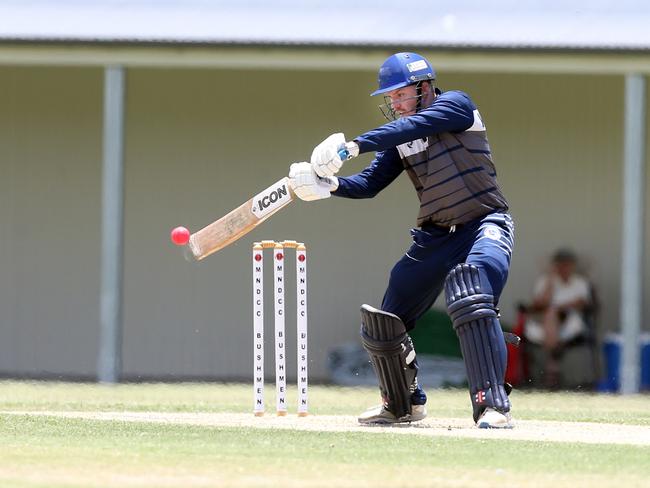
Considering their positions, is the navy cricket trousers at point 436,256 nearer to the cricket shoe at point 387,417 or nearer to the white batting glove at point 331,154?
the cricket shoe at point 387,417

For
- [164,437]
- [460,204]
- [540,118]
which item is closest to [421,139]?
[460,204]

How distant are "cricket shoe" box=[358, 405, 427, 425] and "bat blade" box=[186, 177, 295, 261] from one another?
3.91 ft

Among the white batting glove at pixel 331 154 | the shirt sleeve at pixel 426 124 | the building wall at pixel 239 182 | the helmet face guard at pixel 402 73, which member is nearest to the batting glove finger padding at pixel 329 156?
the white batting glove at pixel 331 154

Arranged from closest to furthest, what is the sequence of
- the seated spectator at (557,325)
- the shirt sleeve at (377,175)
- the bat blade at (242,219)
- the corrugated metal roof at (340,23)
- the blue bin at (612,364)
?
the bat blade at (242,219), the shirt sleeve at (377,175), the corrugated metal roof at (340,23), the blue bin at (612,364), the seated spectator at (557,325)

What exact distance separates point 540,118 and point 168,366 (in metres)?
4.14

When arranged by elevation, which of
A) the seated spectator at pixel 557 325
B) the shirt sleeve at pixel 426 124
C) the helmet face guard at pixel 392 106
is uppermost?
the helmet face guard at pixel 392 106

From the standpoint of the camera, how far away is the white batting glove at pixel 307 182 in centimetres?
759

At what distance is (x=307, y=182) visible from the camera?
760cm

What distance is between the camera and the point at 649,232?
1394 cm

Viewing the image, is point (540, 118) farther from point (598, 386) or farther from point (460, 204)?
point (460, 204)

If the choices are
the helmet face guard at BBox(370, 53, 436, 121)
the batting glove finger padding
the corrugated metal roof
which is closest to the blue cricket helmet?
the helmet face guard at BBox(370, 53, 436, 121)

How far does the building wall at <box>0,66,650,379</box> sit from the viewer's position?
14.0 m

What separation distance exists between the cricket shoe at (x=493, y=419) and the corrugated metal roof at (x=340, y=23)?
495 cm

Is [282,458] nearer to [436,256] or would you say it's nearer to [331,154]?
[331,154]
